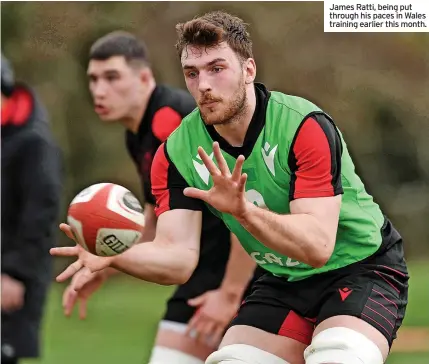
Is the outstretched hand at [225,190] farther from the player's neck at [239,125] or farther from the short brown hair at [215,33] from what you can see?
the short brown hair at [215,33]

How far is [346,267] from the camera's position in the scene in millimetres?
3807

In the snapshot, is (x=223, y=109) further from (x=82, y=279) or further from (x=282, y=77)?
(x=282, y=77)

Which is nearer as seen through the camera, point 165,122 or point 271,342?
point 271,342

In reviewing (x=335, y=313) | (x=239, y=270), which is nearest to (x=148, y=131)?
(x=239, y=270)

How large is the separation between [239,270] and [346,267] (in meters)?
1.10

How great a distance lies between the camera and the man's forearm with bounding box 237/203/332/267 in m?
3.27

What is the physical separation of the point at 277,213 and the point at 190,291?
1642mm

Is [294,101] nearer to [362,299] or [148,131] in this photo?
[362,299]

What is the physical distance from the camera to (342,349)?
11.3 feet

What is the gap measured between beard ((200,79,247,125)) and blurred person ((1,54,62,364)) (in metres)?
2.26
